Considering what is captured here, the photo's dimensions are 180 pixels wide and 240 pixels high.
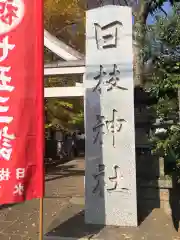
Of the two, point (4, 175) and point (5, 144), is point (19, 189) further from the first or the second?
point (5, 144)

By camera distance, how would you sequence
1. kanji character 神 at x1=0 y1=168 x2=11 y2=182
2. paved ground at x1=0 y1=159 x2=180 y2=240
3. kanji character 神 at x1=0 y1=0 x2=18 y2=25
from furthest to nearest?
1. paved ground at x1=0 y1=159 x2=180 y2=240
2. kanji character 神 at x1=0 y1=0 x2=18 y2=25
3. kanji character 神 at x1=0 y1=168 x2=11 y2=182

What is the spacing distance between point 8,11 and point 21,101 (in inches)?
47.6

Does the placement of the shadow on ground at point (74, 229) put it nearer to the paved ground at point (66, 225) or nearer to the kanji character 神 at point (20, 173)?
the paved ground at point (66, 225)

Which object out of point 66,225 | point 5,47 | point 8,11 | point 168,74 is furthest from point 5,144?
point 168,74

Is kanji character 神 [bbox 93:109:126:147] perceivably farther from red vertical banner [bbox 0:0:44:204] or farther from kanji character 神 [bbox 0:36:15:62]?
kanji character 神 [bbox 0:36:15:62]

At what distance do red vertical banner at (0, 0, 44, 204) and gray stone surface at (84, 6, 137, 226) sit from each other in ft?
7.40

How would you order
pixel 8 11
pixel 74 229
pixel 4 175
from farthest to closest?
pixel 74 229
pixel 8 11
pixel 4 175

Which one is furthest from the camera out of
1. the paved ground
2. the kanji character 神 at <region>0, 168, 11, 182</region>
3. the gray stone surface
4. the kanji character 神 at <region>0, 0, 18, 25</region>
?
the gray stone surface

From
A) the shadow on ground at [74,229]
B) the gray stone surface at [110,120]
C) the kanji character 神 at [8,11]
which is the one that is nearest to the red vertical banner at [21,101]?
the kanji character 神 at [8,11]

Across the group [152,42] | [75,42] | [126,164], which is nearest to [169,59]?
[152,42]

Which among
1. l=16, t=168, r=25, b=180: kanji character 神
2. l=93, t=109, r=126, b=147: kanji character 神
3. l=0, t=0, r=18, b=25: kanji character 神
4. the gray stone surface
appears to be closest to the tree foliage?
the gray stone surface

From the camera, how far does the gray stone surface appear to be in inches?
235

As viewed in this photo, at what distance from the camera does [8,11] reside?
395cm

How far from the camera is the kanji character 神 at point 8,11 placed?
3.92m
